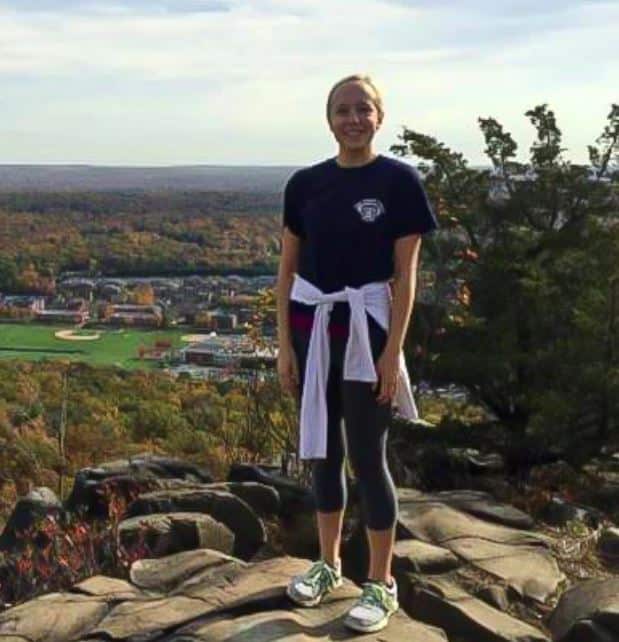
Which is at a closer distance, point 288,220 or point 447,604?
point 288,220

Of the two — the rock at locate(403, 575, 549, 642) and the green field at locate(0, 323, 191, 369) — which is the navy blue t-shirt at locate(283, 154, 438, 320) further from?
the green field at locate(0, 323, 191, 369)

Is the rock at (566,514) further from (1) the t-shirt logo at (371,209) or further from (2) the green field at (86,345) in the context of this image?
(2) the green field at (86,345)

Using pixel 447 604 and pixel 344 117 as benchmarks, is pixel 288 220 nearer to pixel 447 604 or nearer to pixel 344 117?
Result: pixel 344 117

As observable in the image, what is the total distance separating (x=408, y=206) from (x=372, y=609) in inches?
46.6

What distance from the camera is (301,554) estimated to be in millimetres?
4734

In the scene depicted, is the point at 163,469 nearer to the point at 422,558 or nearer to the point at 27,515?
the point at 27,515

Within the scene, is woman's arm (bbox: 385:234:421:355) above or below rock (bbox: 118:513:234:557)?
above

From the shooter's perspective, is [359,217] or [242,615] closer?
[359,217]

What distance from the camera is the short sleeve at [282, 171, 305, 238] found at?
11.1ft

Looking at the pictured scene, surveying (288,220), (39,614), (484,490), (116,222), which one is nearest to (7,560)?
(39,614)

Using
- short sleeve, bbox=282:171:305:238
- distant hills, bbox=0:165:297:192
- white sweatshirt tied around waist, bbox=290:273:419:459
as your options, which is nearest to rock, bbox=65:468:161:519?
white sweatshirt tied around waist, bbox=290:273:419:459

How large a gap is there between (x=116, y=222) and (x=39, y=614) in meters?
49.5

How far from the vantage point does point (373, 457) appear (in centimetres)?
333

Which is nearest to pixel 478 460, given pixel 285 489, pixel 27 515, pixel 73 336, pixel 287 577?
pixel 285 489
